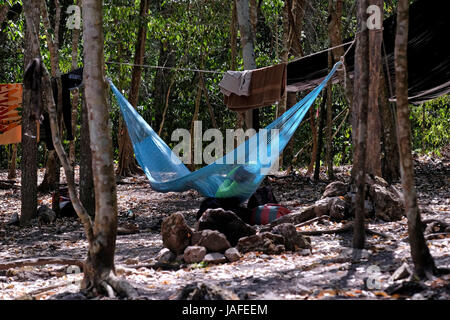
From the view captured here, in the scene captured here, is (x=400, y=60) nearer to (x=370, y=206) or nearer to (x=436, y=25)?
(x=370, y=206)

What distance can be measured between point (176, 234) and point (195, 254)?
0.20m

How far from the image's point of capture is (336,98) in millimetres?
9156

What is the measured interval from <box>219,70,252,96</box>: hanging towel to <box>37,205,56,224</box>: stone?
1.74m

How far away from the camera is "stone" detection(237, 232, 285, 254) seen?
126 inches

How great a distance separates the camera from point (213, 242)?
3225mm

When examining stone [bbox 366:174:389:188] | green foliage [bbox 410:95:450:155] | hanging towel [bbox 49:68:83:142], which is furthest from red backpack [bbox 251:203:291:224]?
green foliage [bbox 410:95:450:155]

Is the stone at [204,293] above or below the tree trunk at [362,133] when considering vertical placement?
below

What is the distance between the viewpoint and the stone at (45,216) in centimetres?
484

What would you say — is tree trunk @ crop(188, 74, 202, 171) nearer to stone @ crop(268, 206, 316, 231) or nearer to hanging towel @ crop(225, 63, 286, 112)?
hanging towel @ crop(225, 63, 286, 112)

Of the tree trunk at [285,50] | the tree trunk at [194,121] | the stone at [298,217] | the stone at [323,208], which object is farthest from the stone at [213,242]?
the tree trunk at [194,121]

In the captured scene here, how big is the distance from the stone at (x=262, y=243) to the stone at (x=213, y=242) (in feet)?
0.31

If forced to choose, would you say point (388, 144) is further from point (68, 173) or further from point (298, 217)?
point (68, 173)

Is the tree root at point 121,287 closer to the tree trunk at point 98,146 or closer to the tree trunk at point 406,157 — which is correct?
the tree trunk at point 98,146
